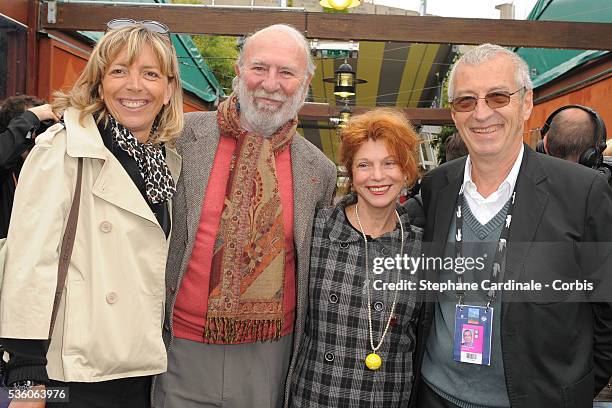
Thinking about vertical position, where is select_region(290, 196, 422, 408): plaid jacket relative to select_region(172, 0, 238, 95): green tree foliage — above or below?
below

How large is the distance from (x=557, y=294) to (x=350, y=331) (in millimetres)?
786

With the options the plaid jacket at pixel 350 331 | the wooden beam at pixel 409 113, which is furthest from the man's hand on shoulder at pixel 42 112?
the wooden beam at pixel 409 113

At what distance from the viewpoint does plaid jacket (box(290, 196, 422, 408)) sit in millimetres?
2287

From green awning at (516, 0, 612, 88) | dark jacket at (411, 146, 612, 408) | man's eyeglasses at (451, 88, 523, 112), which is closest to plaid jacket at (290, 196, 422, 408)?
dark jacket at (411, 146, 612, 408)

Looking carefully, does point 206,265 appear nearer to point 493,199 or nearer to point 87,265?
point 87,265

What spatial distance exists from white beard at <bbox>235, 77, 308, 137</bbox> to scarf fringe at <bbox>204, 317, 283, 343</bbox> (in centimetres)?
81

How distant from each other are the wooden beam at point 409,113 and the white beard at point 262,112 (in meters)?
7.77

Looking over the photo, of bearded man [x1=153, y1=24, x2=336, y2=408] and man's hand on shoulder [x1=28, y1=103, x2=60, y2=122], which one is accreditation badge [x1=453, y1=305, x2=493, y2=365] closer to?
bearded man [x1=153, y1=24, x2=336, y2=408]

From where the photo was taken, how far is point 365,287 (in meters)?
2.36

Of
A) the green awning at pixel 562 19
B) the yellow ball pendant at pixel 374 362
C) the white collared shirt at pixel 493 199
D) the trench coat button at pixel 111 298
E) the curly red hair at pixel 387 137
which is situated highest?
the green awning at pixel 562 19

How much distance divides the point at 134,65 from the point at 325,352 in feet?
4.29

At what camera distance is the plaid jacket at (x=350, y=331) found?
229 centimetres

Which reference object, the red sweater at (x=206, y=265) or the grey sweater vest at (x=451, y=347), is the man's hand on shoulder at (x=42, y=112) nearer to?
the red sweater at (x=206, y=265)

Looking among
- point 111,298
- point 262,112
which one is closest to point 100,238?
point 111,298
